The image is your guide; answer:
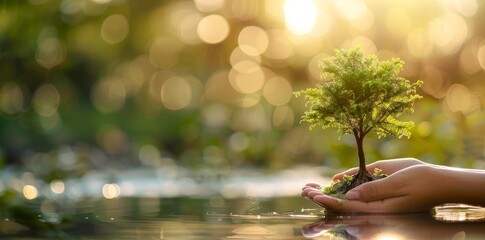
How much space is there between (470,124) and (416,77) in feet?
6.80

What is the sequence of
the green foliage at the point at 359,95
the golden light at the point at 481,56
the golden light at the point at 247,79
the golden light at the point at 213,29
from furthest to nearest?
the golden light at the point at 247,79 → the golden light at the point at 213,29 → the golden light at the point at 481,56 → the green foliage at the point at 359,95

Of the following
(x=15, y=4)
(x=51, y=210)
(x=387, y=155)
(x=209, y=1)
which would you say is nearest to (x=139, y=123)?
(x=209, y=1)

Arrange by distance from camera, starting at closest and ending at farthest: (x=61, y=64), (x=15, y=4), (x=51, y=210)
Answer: (x=15, y=4), (x=51, y=210), (x=61, y=64)

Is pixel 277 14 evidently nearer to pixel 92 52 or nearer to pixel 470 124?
pixel 92 52

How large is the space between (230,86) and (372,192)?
18.1 ft

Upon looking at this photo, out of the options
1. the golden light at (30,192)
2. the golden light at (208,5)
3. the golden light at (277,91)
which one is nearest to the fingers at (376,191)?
the golden light at (30,192)

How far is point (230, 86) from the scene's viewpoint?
7.56 metres

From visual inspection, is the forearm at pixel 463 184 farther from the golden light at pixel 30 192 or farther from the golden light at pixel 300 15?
the golden light at pixel 300 15

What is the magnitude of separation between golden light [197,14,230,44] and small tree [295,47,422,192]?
14.4ft

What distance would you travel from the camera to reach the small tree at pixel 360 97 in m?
2.16

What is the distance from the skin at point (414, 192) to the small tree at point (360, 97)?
Answer: 0.11 metres

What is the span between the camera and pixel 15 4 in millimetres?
1354

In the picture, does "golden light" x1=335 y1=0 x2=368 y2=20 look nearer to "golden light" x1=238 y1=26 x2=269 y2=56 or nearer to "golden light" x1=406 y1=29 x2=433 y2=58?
"golden light" x1=406 y1=29 x2=433 y2=58

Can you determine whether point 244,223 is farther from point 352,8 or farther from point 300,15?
point 352,8
